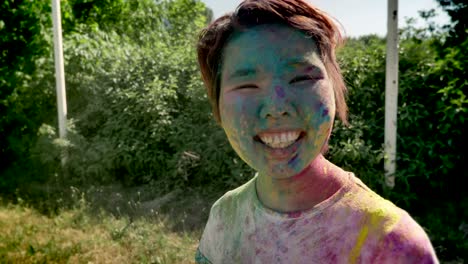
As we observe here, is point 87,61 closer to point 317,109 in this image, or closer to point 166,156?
point 166,156

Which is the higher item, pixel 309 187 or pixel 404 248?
pixel 309 187

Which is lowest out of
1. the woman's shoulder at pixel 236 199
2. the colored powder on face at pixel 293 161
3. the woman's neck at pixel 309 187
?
the woman's shoulder at pixel 236 199

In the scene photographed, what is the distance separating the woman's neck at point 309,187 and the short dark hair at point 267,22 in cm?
24

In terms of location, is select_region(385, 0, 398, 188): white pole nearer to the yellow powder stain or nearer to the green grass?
the green grass

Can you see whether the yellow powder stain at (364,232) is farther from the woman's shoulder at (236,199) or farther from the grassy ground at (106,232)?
the grassy ground at (106,232)

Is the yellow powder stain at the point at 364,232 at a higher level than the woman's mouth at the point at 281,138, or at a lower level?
lower

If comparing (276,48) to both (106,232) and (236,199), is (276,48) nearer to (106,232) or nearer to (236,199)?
(236,199)

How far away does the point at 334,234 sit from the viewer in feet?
4.31

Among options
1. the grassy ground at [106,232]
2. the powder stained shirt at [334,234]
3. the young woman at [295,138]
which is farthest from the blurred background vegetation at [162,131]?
the young woman at [295,138]

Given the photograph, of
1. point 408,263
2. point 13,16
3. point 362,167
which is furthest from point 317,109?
point 13,16

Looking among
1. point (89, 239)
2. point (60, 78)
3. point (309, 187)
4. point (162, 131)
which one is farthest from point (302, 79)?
point (60, 78)

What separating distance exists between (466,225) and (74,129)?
4.61m

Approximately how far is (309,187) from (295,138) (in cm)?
18

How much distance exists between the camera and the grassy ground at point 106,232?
162 inches
